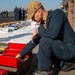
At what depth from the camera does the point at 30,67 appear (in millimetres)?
4859

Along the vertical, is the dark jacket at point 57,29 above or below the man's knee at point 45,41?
above

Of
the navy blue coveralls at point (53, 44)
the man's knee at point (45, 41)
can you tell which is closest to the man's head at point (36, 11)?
the navy blue coveralls at point (53, 44)

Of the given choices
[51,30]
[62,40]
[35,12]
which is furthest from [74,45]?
[35,12]

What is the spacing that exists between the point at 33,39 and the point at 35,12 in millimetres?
485

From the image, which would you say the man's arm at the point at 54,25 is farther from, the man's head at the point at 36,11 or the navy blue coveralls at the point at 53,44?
the man's head at the point at 36,11

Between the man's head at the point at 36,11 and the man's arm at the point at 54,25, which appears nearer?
the man's arm at the point at 54,25

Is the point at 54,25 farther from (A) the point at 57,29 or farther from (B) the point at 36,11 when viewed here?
(B) the point at 36,11

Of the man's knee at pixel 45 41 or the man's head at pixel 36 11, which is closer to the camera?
the man's knee at pixel 45 41

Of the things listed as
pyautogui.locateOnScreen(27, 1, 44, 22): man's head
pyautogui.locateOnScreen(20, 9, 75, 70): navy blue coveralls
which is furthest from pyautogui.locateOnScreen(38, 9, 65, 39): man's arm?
pyautogui.locateOnScreen(27, 1, 44, 22): man's head

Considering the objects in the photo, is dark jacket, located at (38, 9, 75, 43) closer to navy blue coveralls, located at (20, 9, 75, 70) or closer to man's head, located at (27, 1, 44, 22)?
navy blue coveralls, located at (20, 9, 75, 70)

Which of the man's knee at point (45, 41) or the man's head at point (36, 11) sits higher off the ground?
the man's head at point (36, 11)

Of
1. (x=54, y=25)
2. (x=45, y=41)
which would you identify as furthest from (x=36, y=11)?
(x=45, y=41)

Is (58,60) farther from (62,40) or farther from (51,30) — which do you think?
(51,30)

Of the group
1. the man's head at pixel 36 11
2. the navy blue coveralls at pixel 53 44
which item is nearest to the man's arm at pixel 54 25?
the navy blue coveralls at pixel 53 44
